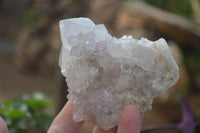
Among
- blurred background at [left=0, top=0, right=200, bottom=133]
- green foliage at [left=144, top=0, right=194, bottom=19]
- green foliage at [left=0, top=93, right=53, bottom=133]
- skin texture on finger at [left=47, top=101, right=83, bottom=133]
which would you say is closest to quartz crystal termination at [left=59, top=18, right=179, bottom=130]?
skin texture on finger at [left=47, top=101, right=83, bottom=133]

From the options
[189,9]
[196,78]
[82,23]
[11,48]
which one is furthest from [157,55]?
[11,48]

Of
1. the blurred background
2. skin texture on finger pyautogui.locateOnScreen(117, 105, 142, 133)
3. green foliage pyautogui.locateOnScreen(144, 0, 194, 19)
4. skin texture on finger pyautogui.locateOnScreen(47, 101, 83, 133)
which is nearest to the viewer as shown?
skin texture on finger pyautogui.locateOnScreen(117, 105, 142, 133)

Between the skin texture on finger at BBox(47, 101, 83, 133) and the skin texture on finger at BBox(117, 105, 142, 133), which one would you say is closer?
the skin texture on finger at BBox(117, 105, 142, 133)

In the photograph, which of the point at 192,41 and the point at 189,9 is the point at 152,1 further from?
the point at 192,41

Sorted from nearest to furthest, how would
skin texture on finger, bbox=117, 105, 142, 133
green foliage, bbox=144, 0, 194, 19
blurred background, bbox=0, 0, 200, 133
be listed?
1. skin texture on finger, bbox=117, 105, 142, 133
2. blurred background, bbox=0, 0, 200, 133
3. green foliage, bbox=144, 0, 194, 19

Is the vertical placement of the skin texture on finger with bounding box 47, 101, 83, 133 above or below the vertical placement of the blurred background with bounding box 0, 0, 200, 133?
above

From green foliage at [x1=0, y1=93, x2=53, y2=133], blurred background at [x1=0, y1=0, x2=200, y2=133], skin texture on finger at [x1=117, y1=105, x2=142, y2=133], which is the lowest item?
blurred background at [x1=0, y1=0, x2=200, y2=133]

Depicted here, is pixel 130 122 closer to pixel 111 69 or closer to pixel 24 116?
pixel 111 69

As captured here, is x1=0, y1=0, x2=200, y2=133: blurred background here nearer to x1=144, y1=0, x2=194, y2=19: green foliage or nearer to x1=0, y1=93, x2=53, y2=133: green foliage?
x1=144, y1=0, x2=194, y2=19: green foliage
